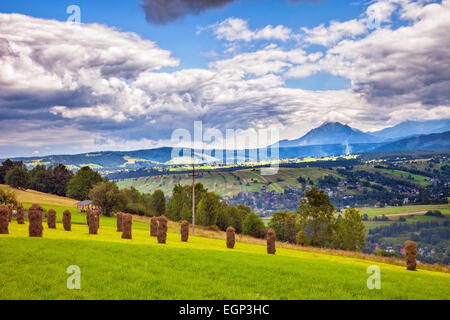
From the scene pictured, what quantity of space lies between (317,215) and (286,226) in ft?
59.1

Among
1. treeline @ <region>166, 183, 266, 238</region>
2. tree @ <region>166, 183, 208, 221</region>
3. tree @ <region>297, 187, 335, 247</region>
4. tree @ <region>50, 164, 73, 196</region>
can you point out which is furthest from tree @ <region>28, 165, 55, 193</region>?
tree @ <region>297, 187, 335, 247</region>

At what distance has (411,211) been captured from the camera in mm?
174625

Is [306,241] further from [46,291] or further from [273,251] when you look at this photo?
[46,291]

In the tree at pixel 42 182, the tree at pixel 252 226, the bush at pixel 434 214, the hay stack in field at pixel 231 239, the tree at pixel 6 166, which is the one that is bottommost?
the bush at pixel 434 214

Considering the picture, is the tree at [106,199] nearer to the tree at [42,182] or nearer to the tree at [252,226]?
the tree at [252,226]

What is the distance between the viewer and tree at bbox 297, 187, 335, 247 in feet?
225

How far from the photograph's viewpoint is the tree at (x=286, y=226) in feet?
277

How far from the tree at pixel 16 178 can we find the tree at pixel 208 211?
6275 cm

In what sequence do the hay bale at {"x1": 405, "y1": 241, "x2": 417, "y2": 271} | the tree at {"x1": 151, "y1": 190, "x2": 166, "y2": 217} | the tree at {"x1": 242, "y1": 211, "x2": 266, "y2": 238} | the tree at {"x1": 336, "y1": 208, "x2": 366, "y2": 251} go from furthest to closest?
the tree at {"x1": 151, "y1": 190, "x2": 166, "y2": 217}
the tree at {"x1": 242, "y1": 211, "x2": 266, "y2": 238}
the tree at {"x1": 336, "y1": 208, "x2": 366, "y2": 251}
the hay bale at {"x1": 405, "y1": 241, "x2": 417, "y2": 271}

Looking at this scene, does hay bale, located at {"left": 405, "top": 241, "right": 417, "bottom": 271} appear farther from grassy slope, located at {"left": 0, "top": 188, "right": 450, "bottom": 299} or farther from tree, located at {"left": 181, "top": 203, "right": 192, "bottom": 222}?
tree, located at {"left": 181, "top": 203, "right": 192, "bottom": 222}

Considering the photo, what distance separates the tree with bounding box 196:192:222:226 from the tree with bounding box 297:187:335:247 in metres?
33.9

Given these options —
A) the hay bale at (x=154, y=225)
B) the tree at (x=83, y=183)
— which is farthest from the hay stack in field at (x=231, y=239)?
the tree at (x=83, y=183)
